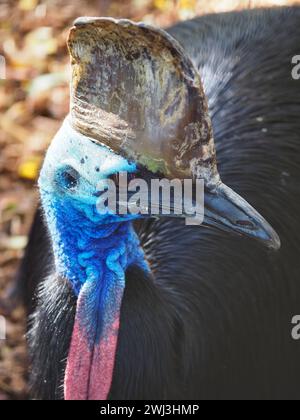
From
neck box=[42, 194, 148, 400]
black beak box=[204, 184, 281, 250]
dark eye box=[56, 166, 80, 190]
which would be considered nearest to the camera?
black beak box=[204, 184, 281, 250]

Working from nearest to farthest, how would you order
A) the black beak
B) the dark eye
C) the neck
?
the black beak, the dark eye, the neck

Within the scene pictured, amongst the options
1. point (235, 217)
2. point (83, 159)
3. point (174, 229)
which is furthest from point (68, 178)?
point (174, 229)

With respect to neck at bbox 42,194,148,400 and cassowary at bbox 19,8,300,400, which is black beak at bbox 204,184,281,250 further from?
neck at bbox 42,194,148,400

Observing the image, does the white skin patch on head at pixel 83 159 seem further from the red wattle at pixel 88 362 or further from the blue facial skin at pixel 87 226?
the red wattle at pixel 88 362

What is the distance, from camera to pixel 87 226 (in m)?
2.05

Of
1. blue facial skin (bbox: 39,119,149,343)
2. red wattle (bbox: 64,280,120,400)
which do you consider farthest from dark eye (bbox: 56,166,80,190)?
red wattle (bbox: 64,280,120,400)

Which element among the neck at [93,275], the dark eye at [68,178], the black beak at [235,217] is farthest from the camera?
the neck at [93,275]

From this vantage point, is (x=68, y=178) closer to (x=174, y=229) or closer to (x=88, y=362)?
(x=88, y=362)

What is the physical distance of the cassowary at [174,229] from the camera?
6.11 ft

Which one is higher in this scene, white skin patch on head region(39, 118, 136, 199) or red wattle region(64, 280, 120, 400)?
white skin patch on head region(39, 118, 136, 199)

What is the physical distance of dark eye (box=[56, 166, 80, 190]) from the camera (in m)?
1.95

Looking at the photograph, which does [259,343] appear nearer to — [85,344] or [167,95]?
[85,344]

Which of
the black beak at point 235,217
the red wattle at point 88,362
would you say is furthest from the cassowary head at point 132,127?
the red wattle at point 88,362
